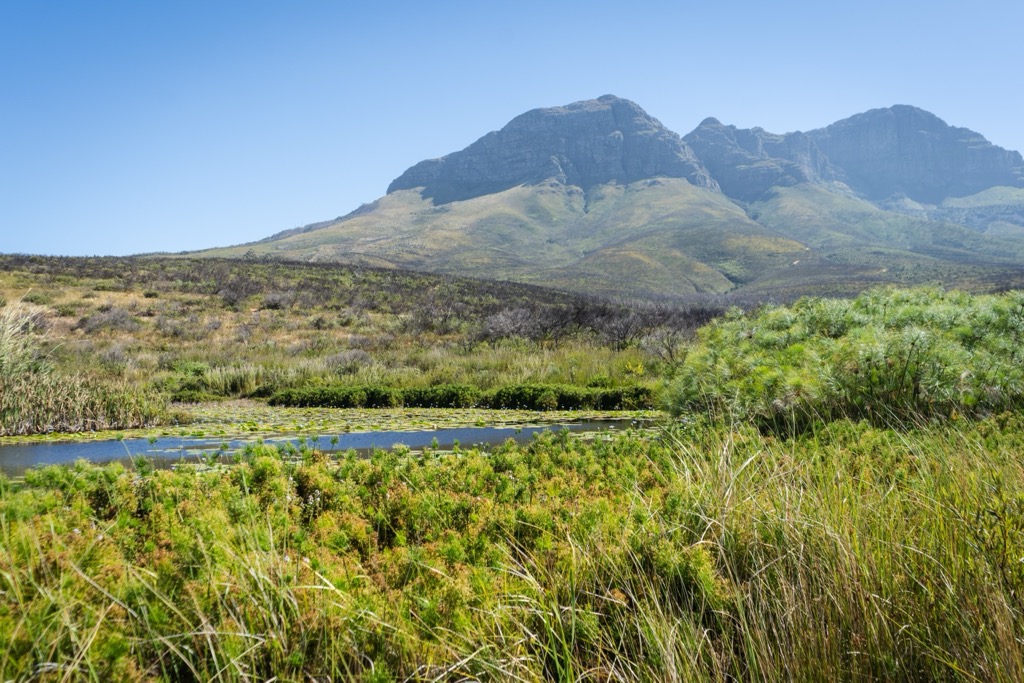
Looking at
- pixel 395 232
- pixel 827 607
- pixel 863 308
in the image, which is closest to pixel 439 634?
pixel 827 607

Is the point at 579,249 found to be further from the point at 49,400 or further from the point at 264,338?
the point at 49,400

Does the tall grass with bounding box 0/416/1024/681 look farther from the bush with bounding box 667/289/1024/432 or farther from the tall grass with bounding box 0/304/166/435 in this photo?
the tall grass with bounding box 0/304/166/435

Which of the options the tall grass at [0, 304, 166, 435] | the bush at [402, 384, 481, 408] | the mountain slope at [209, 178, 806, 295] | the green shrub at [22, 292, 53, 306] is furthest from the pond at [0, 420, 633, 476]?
the mountain slope at [209, 178, 806, 295]

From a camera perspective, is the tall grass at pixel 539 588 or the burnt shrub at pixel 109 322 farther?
the burnt shrub at pixel 109 322

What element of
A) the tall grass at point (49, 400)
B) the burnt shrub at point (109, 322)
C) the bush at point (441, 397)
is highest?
the burnt shrub at point (109, 322)

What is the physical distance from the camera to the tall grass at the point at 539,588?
8.33ft

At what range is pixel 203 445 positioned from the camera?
1024 centimetres

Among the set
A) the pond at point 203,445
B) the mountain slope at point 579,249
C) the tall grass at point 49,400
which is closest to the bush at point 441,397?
the pond at point 203,445

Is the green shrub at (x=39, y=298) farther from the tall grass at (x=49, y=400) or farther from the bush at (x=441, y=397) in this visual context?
the bush at (x=441, y=397)

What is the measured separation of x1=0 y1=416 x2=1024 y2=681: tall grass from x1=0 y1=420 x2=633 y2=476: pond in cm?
428

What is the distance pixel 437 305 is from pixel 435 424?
22.4 metres

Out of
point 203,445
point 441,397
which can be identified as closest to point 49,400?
point 203,445

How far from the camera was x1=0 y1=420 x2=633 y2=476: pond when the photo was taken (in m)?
9.10

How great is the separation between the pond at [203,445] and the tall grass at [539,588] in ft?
14.0
